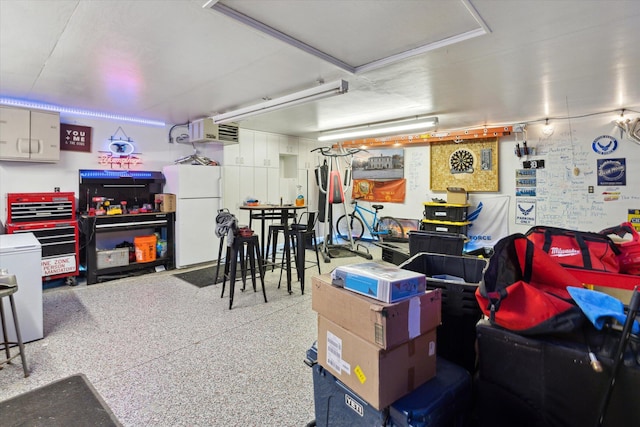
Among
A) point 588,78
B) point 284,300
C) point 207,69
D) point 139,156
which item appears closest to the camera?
point 207,69

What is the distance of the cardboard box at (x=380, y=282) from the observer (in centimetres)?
131

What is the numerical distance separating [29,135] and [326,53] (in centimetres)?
409

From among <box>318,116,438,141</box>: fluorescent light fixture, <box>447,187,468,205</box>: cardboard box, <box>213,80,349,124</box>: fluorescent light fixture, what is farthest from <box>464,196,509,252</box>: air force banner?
<box>213,80,349,124</box>: fluorescent light fixture

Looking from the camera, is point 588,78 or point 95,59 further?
point 588,78

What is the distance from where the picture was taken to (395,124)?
574 centimetres

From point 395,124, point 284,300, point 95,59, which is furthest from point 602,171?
point 95,59

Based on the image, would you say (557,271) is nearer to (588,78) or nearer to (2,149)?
(588,78)

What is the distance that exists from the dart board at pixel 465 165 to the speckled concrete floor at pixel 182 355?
13.8ft

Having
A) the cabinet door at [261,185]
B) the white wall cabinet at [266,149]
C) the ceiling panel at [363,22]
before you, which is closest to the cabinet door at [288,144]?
the white wall cabinet at [266,149]

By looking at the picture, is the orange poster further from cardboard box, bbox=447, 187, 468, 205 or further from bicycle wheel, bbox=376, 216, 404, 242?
cardboard box, bbox=447, 187, 468, 205

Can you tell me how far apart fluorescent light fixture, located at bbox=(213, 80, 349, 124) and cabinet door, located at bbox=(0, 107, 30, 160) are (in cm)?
242

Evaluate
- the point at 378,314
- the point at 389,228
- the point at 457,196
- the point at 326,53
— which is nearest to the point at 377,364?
the point at 378,314

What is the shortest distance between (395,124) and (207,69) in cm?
358

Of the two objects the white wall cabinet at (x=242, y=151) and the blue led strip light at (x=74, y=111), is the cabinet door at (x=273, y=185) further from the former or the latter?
the blue led strip light at (x=74, y=111)
